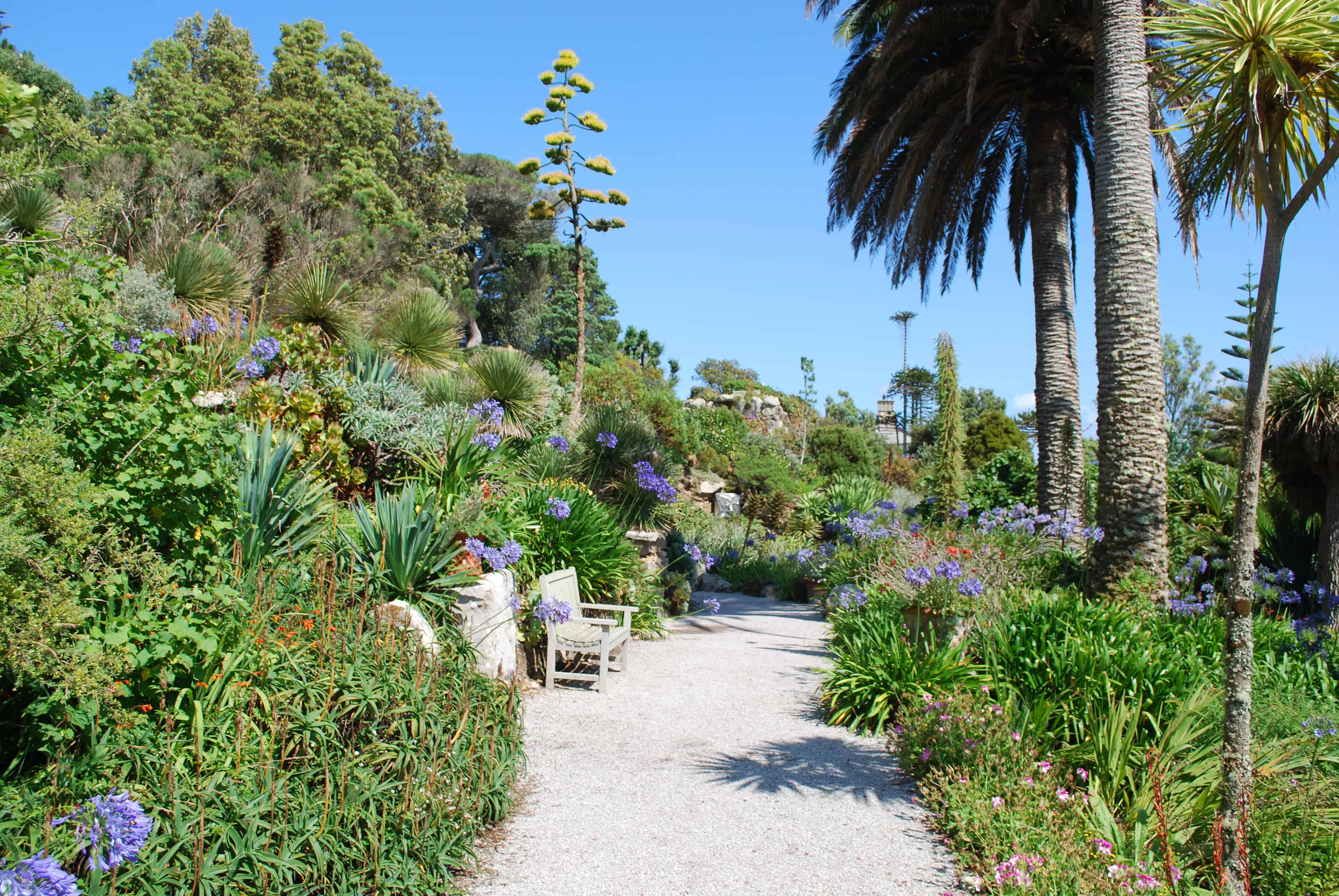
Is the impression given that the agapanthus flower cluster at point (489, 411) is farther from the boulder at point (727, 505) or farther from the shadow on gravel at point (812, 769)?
the boulder at point (727, 505)

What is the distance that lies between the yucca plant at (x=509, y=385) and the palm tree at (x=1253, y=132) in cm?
754

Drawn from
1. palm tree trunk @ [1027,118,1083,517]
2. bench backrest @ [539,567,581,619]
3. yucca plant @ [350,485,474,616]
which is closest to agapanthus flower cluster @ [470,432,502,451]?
bench backrest @ [539,567,581,619]

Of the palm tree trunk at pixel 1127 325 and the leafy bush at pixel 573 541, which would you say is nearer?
the palm tree trunk at pixel 1127 325

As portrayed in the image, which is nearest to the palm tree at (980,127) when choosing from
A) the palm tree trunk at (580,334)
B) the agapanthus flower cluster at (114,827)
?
the palm tree trunk at (580,334)

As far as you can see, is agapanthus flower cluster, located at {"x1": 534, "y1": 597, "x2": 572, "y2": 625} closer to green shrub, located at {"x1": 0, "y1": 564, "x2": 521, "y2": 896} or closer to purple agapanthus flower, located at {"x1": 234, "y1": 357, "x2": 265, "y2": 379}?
green shrub, located at {"x1": 0, "y1": 564, "x2": 521, "y2": 896}

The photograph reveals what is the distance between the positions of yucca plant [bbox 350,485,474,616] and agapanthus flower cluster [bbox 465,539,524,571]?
0.11 m

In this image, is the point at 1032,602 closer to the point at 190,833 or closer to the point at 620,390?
the point at 190,833

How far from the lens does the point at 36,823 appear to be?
238 centimetres

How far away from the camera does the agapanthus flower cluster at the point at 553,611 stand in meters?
5.86

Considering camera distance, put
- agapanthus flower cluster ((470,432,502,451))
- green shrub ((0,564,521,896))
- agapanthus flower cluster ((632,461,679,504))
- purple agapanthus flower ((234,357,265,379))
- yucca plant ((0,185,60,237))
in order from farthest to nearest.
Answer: agapanthus flower cluster ((632,461,679,504))
yucca plant ((0,185,60,237))
agapanthus flower cluster ((470,432,502,451))
purple agapanthus flower ((234,357,265,379))
green shrub ((0,564,521,896))

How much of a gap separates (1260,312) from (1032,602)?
3298mm

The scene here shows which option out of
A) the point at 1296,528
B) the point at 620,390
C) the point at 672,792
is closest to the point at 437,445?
the point at 672,792

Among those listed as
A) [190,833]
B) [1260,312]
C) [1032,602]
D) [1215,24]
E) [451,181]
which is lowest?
[190,833]

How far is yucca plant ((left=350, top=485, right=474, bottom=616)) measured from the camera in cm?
501
